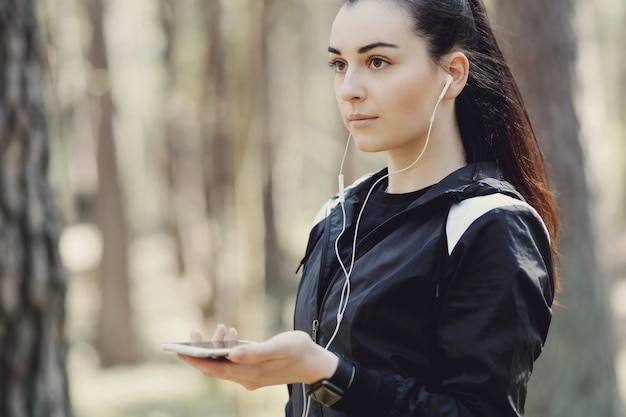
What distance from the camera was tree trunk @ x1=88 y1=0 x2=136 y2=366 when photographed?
16500 millimetres

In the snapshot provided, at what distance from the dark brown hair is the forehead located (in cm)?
7

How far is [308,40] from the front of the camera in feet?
94.8

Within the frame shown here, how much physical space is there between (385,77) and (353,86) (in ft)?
0.31

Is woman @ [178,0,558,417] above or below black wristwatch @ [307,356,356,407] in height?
above

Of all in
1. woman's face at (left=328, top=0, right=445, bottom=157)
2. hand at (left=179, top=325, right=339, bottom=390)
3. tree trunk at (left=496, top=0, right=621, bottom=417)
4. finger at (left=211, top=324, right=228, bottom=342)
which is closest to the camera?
hand at (left=179, top=325, right=339, bottom=390)

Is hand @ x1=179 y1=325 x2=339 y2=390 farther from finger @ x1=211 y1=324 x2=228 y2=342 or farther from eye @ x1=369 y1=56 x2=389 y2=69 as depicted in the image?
eye @ x1=369 y1=56 x2=389 y2=69

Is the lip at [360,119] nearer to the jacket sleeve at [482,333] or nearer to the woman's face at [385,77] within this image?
the woman's face at [385,77]

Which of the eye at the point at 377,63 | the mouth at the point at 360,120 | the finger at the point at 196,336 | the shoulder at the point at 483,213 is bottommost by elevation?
the finger at the point at 196,336

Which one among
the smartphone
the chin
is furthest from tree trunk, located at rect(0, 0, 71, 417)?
the chin

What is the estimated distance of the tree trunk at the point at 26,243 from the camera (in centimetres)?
345

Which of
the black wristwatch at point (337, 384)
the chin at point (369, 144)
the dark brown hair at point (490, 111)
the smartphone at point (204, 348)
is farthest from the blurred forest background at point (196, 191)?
the black wristwatch at point (337, 384)

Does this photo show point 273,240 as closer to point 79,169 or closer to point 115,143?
point 115,143

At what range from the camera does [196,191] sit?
28750 millimetres

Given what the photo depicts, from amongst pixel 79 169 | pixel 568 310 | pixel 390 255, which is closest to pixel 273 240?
pixel 79 169
